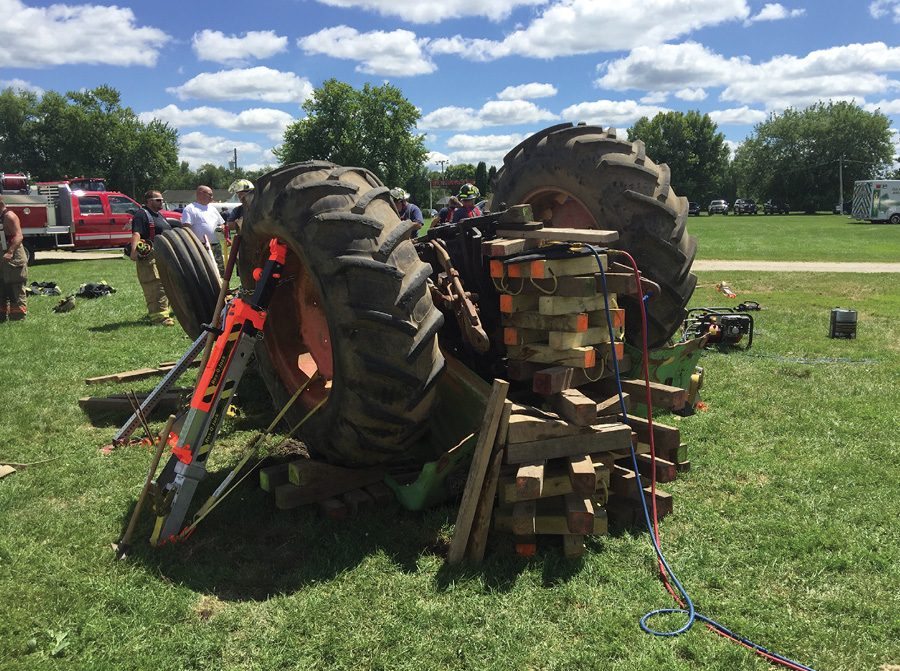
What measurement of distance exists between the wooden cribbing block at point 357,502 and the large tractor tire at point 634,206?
2142 mm

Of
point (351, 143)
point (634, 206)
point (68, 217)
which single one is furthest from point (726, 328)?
point (351, 143)

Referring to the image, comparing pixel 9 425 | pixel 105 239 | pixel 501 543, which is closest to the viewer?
pixel 501 543

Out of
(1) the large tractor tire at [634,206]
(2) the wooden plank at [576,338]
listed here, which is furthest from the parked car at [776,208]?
(2) the wooden plank at [576,338]

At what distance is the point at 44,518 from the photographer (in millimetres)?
3951

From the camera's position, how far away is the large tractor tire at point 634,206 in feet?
14.8

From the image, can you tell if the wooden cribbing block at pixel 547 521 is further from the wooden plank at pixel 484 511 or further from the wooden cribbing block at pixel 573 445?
the wooden cribbing block at pixel 573 445

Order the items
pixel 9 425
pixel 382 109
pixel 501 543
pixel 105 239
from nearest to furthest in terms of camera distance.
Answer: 1. pixel 501 543
2. pixel 9 425
3. pixel 105 239
4. pixel 382 109

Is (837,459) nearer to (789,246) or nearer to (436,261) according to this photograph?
(436,261)

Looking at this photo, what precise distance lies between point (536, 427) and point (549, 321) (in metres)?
0.69

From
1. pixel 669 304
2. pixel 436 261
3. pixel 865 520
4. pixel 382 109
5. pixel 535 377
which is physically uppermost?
pixel 382 109

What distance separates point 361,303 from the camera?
10.6 ft

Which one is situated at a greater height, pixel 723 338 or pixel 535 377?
Result: pixel 535 377

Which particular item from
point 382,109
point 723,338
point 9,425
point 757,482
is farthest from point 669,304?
point 382,109

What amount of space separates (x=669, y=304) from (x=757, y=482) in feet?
4.35
